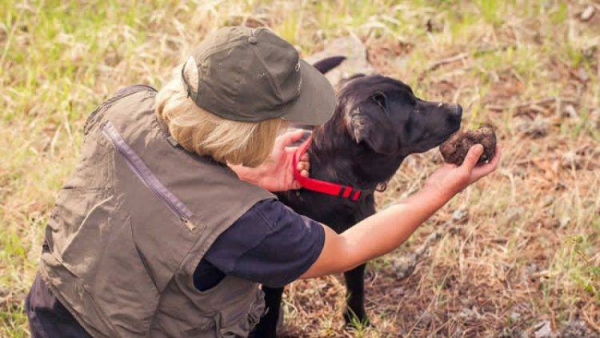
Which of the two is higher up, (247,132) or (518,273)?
(247,132)

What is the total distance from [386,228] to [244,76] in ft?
2.39

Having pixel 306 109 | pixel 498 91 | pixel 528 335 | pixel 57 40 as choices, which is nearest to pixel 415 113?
pixel 306 109

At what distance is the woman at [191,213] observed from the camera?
218cm

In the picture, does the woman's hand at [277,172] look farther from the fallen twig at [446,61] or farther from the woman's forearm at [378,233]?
the fallen twig at [446,61]

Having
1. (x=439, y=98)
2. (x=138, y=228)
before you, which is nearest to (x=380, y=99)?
(x=138, y=228)

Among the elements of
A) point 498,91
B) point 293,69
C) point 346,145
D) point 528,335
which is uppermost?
point 293,69

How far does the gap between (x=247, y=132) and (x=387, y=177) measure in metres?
0.99

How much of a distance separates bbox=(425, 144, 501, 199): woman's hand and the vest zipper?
866 mm

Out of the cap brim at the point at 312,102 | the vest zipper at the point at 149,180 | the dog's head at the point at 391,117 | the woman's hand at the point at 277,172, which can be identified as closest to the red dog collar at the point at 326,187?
the woman's hand at the point at 277,172

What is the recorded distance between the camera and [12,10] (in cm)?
504

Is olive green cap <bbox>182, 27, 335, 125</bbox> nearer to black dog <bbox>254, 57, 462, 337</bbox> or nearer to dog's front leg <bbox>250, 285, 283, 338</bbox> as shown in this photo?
black dog <bbox>254, 57, 462, 337</bbox>

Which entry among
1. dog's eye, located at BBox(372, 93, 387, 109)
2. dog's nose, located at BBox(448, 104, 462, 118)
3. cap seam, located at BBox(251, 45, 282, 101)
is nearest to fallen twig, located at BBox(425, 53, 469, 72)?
dog's nose, located at BBox(448, 104, 462, 118)

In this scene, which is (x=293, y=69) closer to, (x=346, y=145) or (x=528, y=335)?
(x=346, y=145)

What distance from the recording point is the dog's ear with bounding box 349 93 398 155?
279 cm
